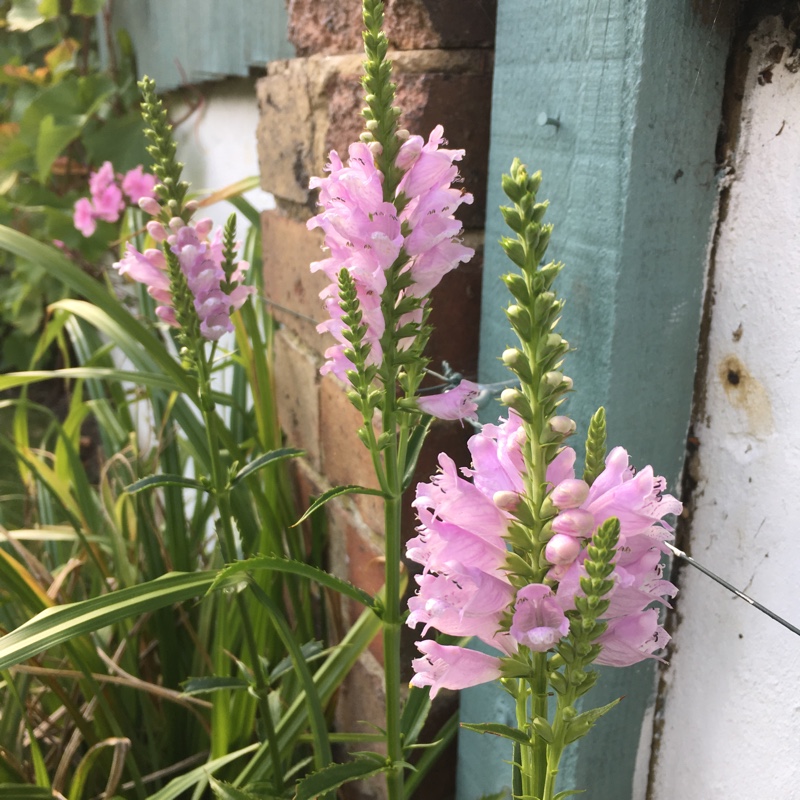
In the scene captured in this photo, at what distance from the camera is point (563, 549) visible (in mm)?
369

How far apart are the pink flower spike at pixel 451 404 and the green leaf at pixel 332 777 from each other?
0.30 meters

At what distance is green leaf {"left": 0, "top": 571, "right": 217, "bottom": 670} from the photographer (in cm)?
61

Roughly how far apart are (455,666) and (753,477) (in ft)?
1.12

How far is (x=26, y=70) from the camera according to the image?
2521 mm

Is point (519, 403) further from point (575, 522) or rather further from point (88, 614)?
point (88, 614)

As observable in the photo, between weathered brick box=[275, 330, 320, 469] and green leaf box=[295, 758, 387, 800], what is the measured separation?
56 centimetres


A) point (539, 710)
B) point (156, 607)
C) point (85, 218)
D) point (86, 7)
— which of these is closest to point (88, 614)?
point (156, 607)

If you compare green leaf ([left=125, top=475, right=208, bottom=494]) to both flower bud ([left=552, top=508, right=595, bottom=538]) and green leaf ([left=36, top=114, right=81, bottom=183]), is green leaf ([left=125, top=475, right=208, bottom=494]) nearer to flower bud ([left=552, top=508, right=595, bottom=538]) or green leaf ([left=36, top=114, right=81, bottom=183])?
flower bud ([left=552, top=508, right=595, bottom=538])

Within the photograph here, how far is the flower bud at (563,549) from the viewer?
0.37m

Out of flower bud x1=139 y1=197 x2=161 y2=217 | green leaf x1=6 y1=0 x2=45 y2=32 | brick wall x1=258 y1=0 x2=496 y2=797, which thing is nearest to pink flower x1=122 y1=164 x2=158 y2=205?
brick wall x1=258 y1=0 x2=496 y2=797

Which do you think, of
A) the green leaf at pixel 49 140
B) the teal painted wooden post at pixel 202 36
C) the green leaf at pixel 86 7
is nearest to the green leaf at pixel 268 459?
the teal painted wooden post at pixel 202 36

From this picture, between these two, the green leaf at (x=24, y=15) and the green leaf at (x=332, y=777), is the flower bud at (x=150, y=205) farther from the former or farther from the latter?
the green leaf at (x=24, y=15)

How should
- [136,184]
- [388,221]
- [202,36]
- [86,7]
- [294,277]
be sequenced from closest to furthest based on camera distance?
[388,221], [294,277], [202,36], [136,184], [86,7]

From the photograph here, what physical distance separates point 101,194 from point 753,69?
5.51 ft
